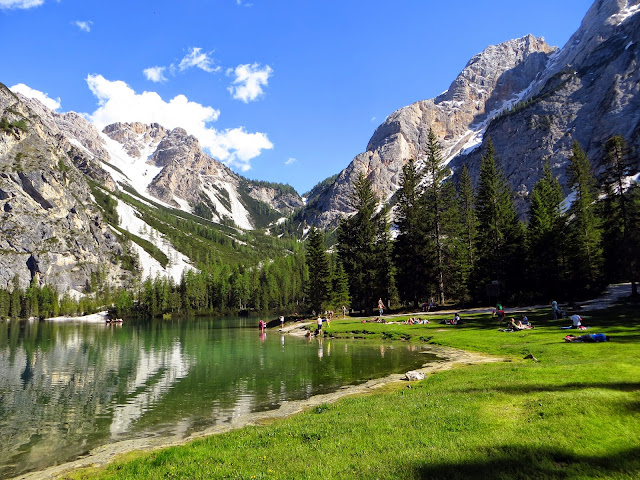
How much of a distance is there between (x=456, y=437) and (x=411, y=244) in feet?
203

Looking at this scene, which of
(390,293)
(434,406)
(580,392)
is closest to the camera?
(580,392)

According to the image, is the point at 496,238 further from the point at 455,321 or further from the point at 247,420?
the point at 247,420

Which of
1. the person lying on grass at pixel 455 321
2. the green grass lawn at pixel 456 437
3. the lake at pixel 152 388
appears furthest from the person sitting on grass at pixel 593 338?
the person lying on grass at pixel 455 321

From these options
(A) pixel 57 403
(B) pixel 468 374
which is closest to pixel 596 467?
(B) pixel 468 374

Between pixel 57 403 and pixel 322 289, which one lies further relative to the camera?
pixel 322 289

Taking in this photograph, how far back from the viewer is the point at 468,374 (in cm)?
2183

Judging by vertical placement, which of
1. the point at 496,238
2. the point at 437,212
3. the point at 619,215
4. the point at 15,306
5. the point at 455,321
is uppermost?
the point at 437,212

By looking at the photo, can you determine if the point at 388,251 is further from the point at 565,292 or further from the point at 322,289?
the point at 565,292

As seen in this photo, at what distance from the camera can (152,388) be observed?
2662 centimetres

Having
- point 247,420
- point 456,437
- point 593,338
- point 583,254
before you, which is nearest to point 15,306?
point 247,420

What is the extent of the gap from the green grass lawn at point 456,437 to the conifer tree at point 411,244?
51.4m

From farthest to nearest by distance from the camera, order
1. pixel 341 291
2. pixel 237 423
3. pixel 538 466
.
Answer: pixel 341 291
pixel 237 423
pixel 538 466

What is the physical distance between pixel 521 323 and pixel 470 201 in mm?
54055

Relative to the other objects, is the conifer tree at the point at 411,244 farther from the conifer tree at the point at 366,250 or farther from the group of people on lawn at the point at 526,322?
the group of people on lawn at the point at 526,322
